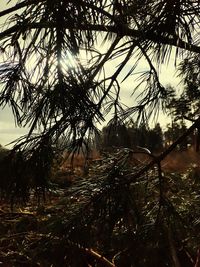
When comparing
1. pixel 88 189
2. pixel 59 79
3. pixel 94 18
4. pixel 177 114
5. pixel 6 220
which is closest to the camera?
pixel 59 79

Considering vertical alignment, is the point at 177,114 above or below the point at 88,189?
above

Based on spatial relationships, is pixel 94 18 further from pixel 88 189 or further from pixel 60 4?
pixel 88 189

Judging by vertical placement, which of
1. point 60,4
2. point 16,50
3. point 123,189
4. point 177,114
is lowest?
point 123,189

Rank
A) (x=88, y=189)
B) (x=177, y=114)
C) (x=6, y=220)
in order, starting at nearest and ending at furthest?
(x=88, y=189) < (x=177, y=114) < (x=6, y=220)

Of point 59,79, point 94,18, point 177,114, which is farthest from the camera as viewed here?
point 177,114

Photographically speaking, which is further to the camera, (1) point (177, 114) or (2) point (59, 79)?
(1) point (177, 114)

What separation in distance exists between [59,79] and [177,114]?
1187 mm

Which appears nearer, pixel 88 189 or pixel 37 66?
pixel 37 66

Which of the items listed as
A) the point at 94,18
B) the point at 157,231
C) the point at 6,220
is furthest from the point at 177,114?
the point at 6,220

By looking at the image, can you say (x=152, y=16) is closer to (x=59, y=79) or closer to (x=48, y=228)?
(x=59, y=79)

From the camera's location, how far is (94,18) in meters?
2.12

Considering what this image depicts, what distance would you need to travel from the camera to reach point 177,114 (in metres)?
2.96

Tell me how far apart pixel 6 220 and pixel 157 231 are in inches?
111

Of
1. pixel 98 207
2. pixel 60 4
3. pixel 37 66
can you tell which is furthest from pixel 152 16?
pixel 98 207
